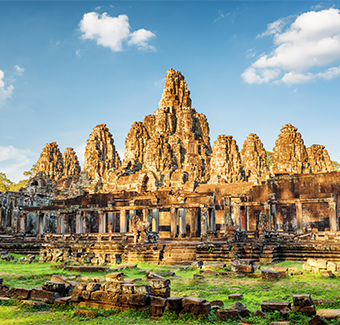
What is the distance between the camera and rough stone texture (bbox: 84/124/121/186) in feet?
217

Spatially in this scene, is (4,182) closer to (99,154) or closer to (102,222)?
(99,154)

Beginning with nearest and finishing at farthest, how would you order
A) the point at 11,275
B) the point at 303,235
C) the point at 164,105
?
1. the point at 11,275
2. the point at 303,235
3. the point at 164,105

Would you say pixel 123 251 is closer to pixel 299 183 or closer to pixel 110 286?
pixel 110 286

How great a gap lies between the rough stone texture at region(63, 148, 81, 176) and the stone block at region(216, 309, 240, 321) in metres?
71.1

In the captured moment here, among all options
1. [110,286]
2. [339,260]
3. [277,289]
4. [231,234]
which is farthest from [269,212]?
[110,286]

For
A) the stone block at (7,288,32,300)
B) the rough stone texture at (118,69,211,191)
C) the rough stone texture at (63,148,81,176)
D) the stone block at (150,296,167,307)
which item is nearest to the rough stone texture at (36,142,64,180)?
the rough stone texture at (63,148,81,176)

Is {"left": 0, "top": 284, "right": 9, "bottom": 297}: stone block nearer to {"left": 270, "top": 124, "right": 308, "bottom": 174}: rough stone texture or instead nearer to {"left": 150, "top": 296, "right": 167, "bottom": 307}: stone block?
{"left": 150, "top": 296, "right": 167, "bottom": 307}: stone block

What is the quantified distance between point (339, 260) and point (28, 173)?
254 feet

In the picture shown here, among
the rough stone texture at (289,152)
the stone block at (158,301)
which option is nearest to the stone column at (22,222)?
the stone block at (158,301)

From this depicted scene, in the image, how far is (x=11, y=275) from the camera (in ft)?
40.7

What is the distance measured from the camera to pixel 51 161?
72.5 meters

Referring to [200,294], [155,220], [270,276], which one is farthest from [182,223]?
[200,294]

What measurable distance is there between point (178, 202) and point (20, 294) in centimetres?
2103

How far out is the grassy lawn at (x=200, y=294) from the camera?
21.5 ft
